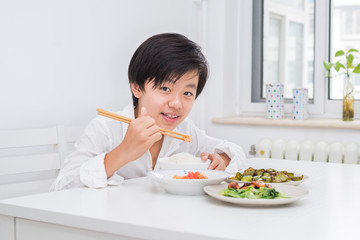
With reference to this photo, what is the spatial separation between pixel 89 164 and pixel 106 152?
175 millimetres

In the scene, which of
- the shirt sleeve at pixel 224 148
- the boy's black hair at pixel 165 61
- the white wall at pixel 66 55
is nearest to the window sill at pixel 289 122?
the white wall at pixel 66 55

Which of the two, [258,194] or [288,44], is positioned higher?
[288,44]

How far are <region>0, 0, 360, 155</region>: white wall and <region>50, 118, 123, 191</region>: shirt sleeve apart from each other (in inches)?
22.0

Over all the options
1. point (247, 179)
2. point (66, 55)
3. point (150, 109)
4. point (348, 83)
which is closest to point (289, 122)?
point (348, 83)

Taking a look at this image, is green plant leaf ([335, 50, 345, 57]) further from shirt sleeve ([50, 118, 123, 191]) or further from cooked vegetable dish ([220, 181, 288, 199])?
cooked vegetable dish ([220, 181, 288, 199])

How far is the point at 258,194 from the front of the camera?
36.3 inches

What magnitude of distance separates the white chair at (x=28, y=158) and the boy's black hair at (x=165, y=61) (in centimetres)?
52

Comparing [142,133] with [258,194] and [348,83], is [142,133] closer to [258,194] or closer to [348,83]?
[258,194]

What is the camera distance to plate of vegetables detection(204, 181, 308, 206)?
0.88m

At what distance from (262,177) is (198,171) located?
155 millimetres

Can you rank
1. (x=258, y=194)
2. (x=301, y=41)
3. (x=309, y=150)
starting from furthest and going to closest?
(x=301, y=41), (x=309, y=150), (x=258, y=194)

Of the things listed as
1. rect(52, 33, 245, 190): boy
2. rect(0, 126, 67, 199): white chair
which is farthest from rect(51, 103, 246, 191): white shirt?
rect(0, 126, 67, 199): white chair

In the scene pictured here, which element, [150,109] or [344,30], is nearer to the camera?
[150,109]

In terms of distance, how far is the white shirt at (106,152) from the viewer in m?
1.15
